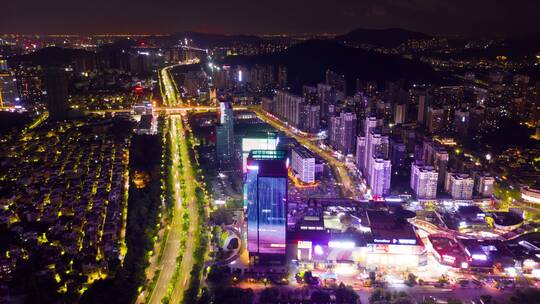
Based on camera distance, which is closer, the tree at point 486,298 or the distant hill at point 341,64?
the tree at point 486,298

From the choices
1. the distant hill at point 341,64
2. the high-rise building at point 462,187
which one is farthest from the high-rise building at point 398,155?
the distant hill at point 341,64

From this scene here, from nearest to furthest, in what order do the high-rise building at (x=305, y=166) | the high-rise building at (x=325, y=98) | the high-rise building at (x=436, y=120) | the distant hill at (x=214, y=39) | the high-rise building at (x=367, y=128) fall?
the high-rise building at (x=305, y=166) → the high-rise building at (x=367, y=128) → the high-rise building at (x=436, y=120) → the high-rise building at (x=325, y=98) → the distant hill at (x=214, y=39)

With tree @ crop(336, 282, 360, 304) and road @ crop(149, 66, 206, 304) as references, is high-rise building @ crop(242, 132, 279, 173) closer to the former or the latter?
road @ crop(149, 66, 206, 304)

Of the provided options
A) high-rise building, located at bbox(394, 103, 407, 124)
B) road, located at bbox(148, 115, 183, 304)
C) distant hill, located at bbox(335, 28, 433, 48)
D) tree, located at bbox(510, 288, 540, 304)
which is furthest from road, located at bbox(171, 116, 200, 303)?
distant hill, located at bbox(335, 28, 433, 48)

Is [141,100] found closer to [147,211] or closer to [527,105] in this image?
[147,211]

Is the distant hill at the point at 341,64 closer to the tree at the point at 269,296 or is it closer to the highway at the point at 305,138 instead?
the highway at the point at 305,138

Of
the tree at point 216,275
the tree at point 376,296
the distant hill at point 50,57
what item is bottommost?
the tree at point 376,296
